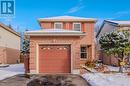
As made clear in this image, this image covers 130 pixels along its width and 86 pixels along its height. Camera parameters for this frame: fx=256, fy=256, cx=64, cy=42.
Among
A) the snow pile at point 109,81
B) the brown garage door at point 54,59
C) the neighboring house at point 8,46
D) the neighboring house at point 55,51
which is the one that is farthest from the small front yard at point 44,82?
the neighboring house at point 8,46

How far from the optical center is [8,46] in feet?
131

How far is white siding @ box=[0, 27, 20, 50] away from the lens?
3609 cm

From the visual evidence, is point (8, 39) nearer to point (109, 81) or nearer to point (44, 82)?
point (44, 82)

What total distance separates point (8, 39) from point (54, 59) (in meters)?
19.3

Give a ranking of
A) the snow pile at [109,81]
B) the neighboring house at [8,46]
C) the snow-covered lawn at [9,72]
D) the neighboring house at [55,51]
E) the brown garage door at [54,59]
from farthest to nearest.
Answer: the neighboring house at [8,46] < the brown garage door at [54,59] < the neighboring house at [55,51] < the snow-covered lawn at [9,72] < the snow pile at [109,81]

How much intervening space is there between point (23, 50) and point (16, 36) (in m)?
6.47

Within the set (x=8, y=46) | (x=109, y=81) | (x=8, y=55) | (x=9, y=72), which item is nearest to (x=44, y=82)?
(x=109, y=81)

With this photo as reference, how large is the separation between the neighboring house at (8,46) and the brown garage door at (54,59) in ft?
48.4

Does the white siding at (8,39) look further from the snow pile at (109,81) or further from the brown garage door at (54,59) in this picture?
the snow pile at (109,81)

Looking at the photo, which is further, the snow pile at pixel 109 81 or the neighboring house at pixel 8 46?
the neighboring house at pixel 8 46

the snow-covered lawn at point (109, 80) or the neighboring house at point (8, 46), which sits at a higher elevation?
the neighboring house at point (8, 46)

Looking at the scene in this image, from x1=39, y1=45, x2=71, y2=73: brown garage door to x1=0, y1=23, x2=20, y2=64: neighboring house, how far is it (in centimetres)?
1476

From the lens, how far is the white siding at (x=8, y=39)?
36.1m

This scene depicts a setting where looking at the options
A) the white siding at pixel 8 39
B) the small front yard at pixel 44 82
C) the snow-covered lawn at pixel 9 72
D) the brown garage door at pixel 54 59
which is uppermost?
the white siding at pixel 8 39
